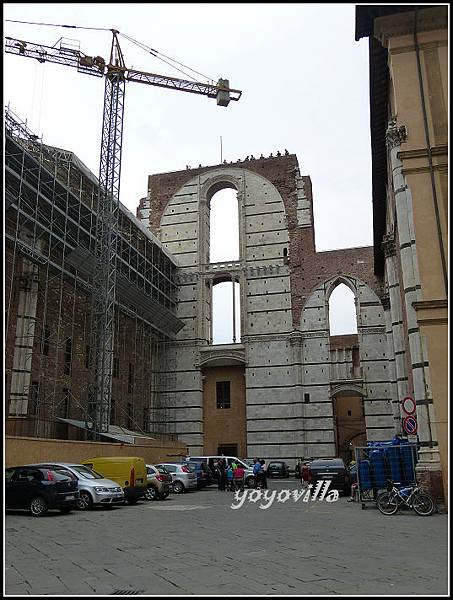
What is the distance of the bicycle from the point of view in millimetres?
13367

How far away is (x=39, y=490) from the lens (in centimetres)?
1482

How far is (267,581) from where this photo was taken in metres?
6.40

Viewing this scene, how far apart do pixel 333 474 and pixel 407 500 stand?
8.42 m

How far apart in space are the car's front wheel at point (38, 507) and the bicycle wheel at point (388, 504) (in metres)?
8.56

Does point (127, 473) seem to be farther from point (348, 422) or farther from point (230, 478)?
point (348, 422)

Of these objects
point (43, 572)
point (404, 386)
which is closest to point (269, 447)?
point (404, 386)

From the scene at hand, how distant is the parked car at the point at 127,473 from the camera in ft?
61.3

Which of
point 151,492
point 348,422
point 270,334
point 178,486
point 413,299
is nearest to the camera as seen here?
point 413,299

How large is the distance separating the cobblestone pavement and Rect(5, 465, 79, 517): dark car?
0.40 meters

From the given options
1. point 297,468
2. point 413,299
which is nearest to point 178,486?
point 297,468

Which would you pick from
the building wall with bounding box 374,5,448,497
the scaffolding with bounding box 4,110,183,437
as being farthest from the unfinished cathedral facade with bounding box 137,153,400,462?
the building wall with bounding box 374,5,448,497

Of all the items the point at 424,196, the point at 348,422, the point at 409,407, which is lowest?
the point at 348,422

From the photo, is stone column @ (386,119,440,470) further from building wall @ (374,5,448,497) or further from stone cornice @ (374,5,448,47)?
stone cornice @ (374,5,448,47)

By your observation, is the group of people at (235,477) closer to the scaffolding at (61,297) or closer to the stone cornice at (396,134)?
the scaffolding at (61,297)
